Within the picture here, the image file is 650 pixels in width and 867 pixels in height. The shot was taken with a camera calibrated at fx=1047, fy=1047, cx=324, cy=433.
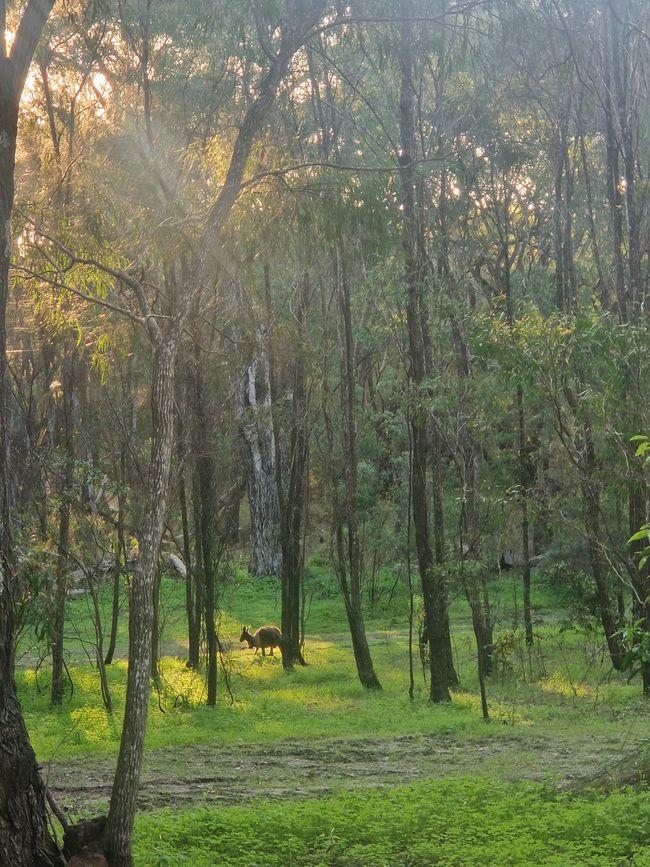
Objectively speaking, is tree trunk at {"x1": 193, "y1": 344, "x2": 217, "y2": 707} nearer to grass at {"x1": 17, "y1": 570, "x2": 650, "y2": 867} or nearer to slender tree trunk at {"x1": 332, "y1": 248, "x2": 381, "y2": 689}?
grass at {"x1": 17, "y1": 570, "x2": 650, "y2": 867}

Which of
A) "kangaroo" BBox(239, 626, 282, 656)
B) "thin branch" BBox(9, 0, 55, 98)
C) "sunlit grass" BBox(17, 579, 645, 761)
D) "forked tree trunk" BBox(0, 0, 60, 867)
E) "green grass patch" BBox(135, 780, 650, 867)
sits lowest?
"sunlit grass" BBox(17, 579, 645, 761)

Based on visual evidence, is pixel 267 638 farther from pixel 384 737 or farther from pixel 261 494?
pixel 261 494

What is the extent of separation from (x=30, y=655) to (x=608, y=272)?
14.3m

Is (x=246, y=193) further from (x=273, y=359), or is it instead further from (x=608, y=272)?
(x=608, y=272)

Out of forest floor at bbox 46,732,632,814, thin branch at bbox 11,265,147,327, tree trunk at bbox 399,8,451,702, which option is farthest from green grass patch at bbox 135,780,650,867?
tree trunk at bbox 399,8,451,702

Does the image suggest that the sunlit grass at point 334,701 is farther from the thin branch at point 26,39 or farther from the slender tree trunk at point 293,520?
the thin branch at point 26,39

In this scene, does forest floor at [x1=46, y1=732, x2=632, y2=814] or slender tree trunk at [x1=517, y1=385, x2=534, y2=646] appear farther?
slender tree trunk at [x1=517, y1=385, x2=534, y2=646]

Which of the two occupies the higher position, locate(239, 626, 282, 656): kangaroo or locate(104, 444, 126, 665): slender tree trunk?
locate(104, 444, 126, 665): slender tree trunk

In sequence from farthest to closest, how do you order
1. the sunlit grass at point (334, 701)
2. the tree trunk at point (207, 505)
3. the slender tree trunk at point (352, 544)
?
1. the slender tree trunk at point (352, 544)
2. the tree trunk at point (207, 505)
3. the sunlit grass at point (334, 701)

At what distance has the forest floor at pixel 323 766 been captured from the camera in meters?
9.43

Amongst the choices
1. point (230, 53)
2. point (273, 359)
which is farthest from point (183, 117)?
point (273, 359)

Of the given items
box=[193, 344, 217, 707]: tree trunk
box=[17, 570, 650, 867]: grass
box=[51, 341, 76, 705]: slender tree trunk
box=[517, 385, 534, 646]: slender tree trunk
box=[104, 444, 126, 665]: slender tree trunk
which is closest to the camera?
box=[17, 570, 650, 867]: grass

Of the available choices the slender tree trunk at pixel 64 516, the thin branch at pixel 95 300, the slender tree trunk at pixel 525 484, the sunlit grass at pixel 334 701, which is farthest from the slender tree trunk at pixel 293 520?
the thin branch at pixel 95 300

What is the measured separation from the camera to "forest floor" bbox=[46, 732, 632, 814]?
9.43 metres
